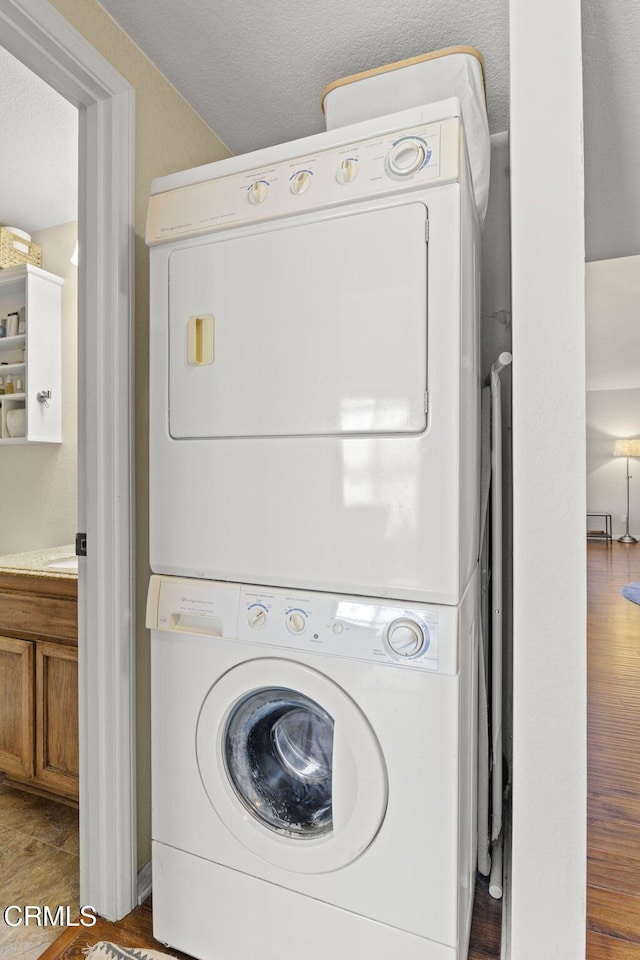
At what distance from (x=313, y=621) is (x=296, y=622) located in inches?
1.6

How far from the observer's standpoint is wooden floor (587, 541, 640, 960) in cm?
146

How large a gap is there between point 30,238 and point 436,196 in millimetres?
2436

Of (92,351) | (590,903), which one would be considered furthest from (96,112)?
(590,903)

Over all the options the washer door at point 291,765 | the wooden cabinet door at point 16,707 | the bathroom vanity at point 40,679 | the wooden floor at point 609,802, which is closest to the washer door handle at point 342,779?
the washer door at point 291,765

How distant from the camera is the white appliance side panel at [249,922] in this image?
1.15 metres

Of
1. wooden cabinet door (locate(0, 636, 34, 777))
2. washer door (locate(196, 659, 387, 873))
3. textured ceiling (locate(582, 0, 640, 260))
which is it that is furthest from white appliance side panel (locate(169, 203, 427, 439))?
wooden cabinet door (locate(0, 636, 34, 777))

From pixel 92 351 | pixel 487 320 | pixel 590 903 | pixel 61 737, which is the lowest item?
pixel 590 903

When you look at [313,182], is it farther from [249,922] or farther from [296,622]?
[249,922]

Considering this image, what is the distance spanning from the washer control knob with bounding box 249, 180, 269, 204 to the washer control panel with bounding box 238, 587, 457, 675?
2.87 feet

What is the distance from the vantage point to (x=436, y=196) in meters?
1.09

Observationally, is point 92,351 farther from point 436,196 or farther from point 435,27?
point 435,27

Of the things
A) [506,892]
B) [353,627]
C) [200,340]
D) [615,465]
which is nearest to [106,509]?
[200,340]

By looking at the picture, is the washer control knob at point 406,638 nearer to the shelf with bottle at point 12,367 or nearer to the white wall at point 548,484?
the white wall at point 548,484

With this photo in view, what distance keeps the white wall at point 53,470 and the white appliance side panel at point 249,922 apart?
172 cm
